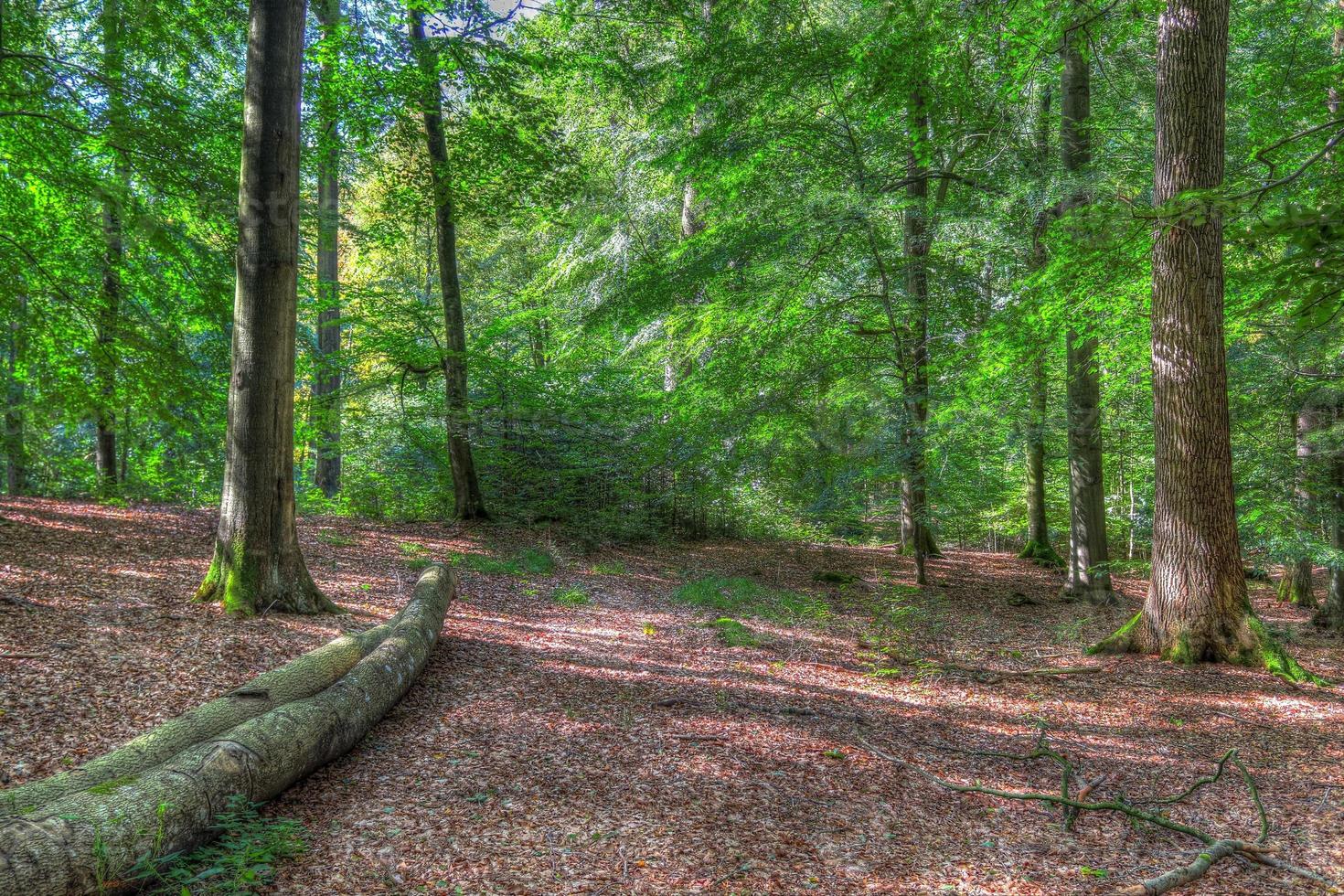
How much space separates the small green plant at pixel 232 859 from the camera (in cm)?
250

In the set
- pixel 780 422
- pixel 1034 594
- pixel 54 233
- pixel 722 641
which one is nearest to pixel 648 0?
pixel 780 422

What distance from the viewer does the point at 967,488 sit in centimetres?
1060

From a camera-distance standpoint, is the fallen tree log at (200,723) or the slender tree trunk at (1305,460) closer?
the fallen tree log at (200,723)

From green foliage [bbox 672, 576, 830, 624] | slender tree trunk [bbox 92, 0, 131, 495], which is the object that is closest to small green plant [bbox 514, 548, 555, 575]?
green foliage [bbox 672, 576, 830, 624]

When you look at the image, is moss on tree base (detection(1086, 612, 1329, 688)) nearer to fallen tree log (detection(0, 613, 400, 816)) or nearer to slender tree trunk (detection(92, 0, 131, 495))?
fallen tree log (detection(0, 613, 400, 816))

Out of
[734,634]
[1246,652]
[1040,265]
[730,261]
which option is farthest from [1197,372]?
[730,261]

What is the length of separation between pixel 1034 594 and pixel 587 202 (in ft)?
40.1

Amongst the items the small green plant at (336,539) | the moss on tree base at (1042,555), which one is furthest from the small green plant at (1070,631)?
the small green plant at (336,539)

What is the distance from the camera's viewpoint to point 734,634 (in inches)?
293

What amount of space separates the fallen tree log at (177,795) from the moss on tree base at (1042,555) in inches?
526

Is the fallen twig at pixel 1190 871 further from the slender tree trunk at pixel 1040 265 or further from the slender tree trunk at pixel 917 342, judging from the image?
the slender tree trunk at pixel 1040 265

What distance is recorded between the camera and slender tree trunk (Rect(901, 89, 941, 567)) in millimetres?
9414

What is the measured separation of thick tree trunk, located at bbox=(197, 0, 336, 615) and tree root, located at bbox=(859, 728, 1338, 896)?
5116mm

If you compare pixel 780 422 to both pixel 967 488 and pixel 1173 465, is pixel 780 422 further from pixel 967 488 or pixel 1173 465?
pixel 1173 465
